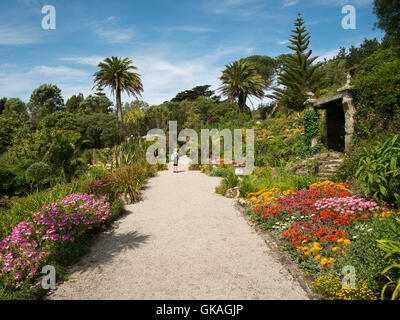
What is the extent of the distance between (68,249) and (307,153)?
9.12 meters

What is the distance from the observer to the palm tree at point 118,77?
2527cm

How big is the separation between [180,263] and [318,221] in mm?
2294

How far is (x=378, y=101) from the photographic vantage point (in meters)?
6.98

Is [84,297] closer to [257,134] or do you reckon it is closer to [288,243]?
[288,243]

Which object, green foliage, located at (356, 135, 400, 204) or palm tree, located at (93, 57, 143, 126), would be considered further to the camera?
palm tree, located at (93, 57, 143, 126)

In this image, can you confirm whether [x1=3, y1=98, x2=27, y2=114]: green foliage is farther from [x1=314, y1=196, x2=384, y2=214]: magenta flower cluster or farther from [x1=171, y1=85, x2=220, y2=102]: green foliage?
[x1=314, y1=196, x2=384, y2=214]: magenta flower cluster

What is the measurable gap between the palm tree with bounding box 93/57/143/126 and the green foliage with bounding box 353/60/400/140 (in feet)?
75.3

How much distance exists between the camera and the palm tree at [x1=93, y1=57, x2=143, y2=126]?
25.3 meters

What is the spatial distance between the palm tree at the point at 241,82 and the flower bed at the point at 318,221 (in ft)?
67.8

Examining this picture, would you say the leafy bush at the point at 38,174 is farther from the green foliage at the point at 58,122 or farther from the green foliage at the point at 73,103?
the green foliage at the point at 73,103

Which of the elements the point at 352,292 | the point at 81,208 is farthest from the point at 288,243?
the point at 81,208

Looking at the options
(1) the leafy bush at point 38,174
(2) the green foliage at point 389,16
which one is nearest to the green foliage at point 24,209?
(1) the leafy bush at point 38,174

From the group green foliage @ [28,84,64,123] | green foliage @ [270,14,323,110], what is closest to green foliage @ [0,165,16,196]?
green foliage @ [270,14,323,110]

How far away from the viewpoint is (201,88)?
45.8 metres
